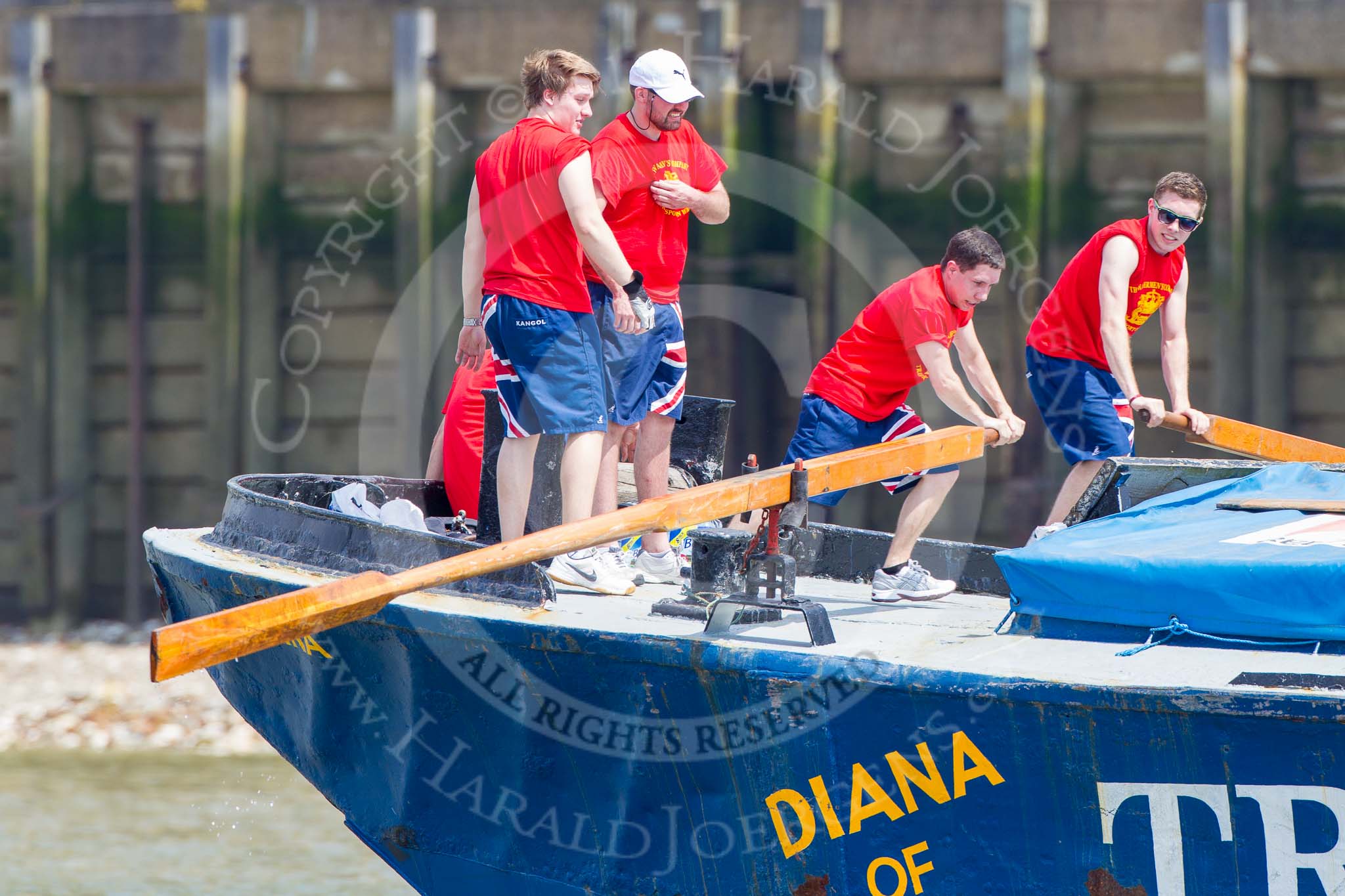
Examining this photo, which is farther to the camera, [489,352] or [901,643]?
[489,352]

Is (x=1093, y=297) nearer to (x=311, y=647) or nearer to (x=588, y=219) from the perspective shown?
(x=588, y=219)

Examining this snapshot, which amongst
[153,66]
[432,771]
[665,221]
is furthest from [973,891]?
[153,66]

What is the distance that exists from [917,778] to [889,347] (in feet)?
5.87

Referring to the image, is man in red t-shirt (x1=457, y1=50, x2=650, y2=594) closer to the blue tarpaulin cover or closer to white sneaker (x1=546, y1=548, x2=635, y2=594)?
white sneaker (x1=546, y1=548, x2=635, y2=594)

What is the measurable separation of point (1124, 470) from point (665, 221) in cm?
159

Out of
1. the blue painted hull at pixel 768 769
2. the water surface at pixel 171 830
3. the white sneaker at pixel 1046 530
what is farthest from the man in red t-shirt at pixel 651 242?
the water surface at pixel 171 830

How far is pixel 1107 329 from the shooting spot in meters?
5.21

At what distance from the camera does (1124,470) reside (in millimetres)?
4461

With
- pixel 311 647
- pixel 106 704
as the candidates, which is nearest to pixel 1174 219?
pixel 311 647

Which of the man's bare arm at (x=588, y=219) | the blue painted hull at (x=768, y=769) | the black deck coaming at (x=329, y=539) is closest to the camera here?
the blue painted hull at (x=768, y=769)

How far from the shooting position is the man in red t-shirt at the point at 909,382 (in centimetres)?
472

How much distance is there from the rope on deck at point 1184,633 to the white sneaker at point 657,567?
5.18ft

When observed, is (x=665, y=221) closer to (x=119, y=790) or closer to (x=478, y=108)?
(x=119, y=790)

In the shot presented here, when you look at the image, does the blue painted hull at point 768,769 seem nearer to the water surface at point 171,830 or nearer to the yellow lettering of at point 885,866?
the yellow lettering of at point 885,866
